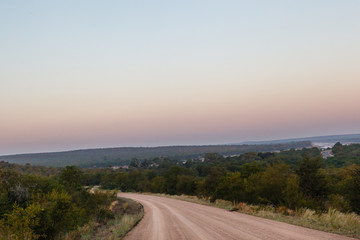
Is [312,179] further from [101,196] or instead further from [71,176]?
[71,176]

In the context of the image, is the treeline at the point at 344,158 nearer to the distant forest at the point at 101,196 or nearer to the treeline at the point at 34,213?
the distant forest at the point at 101,196

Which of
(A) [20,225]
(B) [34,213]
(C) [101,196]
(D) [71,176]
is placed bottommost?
(C) [101,196]

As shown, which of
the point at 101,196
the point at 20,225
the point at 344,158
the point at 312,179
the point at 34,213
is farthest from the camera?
the point at 344,158

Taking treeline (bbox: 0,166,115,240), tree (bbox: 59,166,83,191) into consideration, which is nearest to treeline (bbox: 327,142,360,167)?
tree (bbox: 59,166,83,191)

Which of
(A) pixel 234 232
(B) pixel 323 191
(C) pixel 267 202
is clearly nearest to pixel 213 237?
(A) pixel 234 232

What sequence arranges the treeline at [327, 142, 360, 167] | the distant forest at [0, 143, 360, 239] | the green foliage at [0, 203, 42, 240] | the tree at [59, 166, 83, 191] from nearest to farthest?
the green foliage at [0, 203, 42, 240]
the distant forest at [0, 143, 360, 239]
the tree at [59, 166, 83, 191]
the treeline at [327, 142, 360, 167]

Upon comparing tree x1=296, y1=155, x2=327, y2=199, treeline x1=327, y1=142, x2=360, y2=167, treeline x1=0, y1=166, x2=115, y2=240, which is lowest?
treeline x1=327, y1=142, x2=360, y2=167

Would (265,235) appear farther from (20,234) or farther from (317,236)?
(20,234)

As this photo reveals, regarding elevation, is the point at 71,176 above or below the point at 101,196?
above

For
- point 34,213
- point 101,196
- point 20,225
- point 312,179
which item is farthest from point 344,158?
point 20,225

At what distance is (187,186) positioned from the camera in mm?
67375

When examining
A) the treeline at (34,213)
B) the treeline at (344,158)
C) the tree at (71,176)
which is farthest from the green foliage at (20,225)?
the treeline at (344,158)

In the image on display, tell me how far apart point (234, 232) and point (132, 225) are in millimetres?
8016

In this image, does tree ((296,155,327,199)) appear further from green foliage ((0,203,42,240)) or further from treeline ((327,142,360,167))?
treeline ((327,142,360,167))
